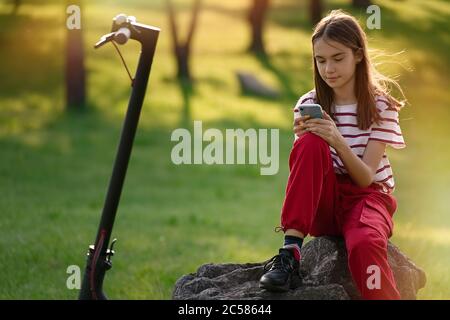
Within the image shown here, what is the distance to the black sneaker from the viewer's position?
3920mm

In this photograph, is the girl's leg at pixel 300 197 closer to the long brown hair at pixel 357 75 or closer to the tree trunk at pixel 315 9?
the long brown hair at pixel 357 75

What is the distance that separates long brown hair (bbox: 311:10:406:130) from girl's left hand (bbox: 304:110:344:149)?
0.32 m

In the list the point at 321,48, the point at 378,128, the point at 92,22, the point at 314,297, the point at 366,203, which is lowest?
the point at 314,297

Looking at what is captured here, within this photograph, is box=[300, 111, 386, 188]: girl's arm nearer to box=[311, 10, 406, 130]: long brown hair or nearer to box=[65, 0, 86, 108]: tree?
box=[311, 10, 406, 130]: long brown hair

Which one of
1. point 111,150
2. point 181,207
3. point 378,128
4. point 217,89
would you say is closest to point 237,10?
point 217,89

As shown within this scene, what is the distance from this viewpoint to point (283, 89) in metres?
16.3

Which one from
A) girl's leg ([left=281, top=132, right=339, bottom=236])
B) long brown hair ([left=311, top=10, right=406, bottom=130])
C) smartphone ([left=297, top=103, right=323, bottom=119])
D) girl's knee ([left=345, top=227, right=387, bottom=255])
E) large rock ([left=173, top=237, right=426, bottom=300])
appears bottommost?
large rock ([left=173, top=237, right=426, bottom=300])

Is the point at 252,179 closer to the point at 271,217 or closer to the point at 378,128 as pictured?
the point at 271,217

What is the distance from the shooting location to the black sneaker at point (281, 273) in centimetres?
392

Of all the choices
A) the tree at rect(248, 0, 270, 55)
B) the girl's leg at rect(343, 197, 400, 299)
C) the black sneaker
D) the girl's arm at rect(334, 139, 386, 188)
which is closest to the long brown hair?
the girl's arm at rect(334, 139, 386, 188)

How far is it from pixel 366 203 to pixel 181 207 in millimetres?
6288

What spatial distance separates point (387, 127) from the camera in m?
4.41

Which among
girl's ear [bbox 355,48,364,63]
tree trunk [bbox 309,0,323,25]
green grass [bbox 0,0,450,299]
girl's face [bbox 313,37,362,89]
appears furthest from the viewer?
tree trunk [bbox 309,0,323,25]

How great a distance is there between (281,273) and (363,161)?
0.70m
